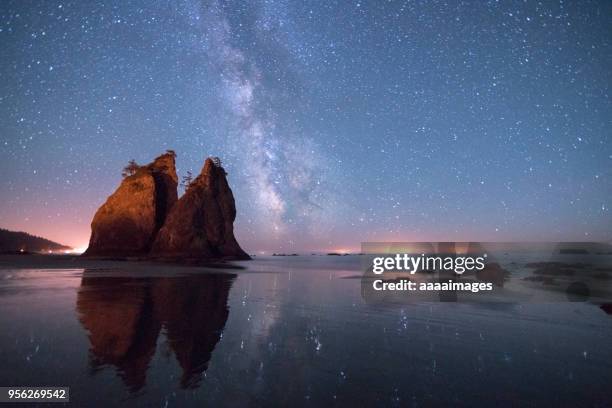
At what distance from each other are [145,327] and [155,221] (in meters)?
67.3

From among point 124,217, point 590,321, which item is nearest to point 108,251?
point 124,217

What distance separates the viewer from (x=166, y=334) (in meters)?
8.60

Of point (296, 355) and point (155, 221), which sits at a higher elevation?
point (155, 221)

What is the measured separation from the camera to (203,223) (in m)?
72.9

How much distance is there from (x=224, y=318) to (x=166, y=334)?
3.00 meters

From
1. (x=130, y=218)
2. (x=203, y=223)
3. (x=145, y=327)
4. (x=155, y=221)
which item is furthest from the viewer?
(x=203, y=223)

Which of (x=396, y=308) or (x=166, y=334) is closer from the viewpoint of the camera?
(x=166, y=334)

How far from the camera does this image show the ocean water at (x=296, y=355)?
539 centimetres

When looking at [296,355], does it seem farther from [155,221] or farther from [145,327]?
[155,221]

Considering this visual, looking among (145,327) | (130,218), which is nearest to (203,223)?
(130,218)

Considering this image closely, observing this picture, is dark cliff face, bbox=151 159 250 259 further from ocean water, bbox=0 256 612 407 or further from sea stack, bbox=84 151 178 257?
ocean water, bbox=0 256 612 407

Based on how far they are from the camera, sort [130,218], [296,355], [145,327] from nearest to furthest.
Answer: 1. [296,355]
2. [145,327]
3. [130,218]

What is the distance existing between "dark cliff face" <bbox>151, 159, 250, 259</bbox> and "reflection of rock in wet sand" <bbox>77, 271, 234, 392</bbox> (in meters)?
52.0

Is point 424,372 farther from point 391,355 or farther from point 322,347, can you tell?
point 322,347
